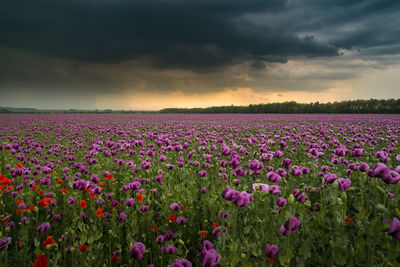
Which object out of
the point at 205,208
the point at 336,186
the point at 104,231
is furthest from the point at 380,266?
the point at 104,231

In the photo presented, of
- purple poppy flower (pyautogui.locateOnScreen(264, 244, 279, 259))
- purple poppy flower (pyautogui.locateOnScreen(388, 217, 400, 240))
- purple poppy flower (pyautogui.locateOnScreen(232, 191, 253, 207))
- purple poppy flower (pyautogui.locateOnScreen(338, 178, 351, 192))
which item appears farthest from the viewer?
purple poppy flower (pyautogui.locateOnScreen(338, 178, 351, 192))

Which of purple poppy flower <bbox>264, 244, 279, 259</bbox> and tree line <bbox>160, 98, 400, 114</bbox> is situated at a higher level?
tree line <bbox>160, 98, 400, 114</bbox>

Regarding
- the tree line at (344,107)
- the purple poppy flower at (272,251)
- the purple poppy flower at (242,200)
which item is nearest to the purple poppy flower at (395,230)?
the purple poppy flower at (272,251)

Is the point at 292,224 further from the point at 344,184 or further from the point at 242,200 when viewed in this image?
the point at 344,184

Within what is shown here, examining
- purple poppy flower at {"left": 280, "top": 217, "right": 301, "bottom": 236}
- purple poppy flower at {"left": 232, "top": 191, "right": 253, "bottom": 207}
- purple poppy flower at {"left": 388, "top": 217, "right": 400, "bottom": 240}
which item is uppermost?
purple poppy flower at {"left": 232, "top": 191, "right": 253, "bottom": 207}

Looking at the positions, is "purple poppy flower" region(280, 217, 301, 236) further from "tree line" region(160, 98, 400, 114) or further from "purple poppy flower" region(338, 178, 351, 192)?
"tree line" region(160, 98, 400, 114)

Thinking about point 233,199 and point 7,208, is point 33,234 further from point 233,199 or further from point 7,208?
point 233,199

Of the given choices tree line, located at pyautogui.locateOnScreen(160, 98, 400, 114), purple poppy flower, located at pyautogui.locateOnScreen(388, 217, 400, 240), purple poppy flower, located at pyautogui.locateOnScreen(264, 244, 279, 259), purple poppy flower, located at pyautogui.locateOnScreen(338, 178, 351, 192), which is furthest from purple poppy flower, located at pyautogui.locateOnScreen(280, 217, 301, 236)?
tree line, located at pyautogui.locateOnScreen(160, 98, 400, 114)

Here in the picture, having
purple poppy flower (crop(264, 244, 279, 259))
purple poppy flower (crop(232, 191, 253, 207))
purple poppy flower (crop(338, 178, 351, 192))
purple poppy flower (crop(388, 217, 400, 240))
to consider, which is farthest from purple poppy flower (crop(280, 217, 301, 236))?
purple poppy flower (crop(338, 178, 351, 192))

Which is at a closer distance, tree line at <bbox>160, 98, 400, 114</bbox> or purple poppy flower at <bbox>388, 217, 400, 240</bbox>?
purple poppy flower at <bbox>388, 217, 400, 240</bbox>

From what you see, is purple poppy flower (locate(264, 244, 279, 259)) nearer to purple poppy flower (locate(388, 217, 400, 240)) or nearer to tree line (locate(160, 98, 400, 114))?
purple poppy flower (locate(388, 217, 400, 240))

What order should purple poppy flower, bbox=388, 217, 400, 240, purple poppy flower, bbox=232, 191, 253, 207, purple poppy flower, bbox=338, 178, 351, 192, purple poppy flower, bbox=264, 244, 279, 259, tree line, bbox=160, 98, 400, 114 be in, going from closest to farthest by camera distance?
purple poppy flower, bbox=388, 217, 400, 240
purple poppy flower, bbox=264, 244, 279, 259
purple poppy flower, bbox=232, 191, 253, 207
purple poppy flower, bbox=338, 178, 351, 192
tree line, bbox=160, 98, 400, 114

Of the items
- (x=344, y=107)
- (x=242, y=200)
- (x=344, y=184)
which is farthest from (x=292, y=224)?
(x=344, y=107)

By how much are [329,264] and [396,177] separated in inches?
41.8
